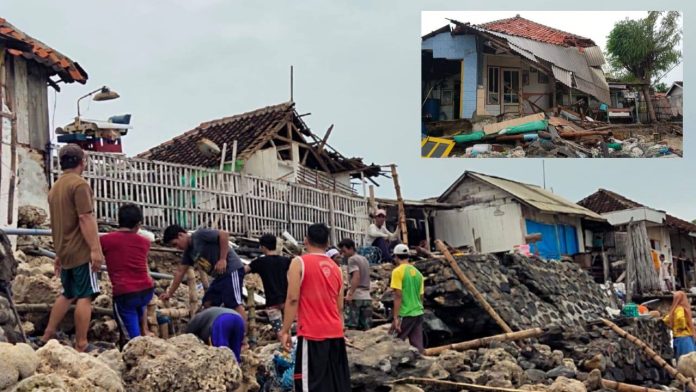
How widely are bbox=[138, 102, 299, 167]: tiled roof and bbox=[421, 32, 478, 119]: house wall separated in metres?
3.78

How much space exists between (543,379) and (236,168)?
492 inches

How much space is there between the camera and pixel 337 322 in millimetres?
8008

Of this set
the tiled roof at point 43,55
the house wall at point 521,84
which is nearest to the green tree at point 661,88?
the house wall at point 521,84

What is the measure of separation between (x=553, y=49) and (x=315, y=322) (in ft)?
56.8

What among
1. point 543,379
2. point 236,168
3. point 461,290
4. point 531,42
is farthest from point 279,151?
point 543,379

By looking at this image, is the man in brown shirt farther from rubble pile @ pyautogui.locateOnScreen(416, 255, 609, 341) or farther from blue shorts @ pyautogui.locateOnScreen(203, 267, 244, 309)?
rubble pile @ pyautogui.locateOnScreen(416, 255, 609, 341)

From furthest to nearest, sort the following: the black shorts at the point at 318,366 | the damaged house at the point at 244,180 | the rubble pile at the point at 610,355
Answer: the damaged house at the point at 244,180
the rubble pile at the point at 610,355
the black shorts at the point at 318,366

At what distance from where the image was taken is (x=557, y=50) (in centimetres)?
2380

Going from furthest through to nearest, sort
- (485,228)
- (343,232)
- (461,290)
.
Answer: (485,228), (343,232), (461,290)

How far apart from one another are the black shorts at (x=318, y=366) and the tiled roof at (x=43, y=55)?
31.3 ft

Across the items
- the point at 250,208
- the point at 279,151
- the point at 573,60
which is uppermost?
the point at 573,60

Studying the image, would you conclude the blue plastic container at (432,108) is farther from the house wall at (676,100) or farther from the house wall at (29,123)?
the house wall at (29,123)

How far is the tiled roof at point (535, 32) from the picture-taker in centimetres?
2401

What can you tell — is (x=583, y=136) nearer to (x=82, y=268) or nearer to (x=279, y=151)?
(x=279, y=151)
